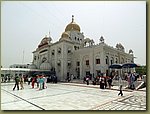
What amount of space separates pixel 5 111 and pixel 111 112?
307cm

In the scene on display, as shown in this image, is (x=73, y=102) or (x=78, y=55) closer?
(x=73, y=102)

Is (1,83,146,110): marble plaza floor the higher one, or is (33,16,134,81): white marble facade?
(33,16,134,81): white marble facade

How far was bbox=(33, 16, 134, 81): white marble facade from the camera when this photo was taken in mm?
22875

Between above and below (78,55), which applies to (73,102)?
below

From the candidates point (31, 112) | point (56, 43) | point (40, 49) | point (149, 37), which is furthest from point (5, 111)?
point (40, 49)

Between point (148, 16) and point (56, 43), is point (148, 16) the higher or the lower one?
the lower one

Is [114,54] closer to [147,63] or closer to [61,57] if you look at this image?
[61,57]

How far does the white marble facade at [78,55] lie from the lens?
22.9 m

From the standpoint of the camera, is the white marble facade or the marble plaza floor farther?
the white marble facade

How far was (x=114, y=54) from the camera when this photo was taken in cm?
2475

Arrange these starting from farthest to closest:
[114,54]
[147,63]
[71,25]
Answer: [71,25]
[114,54]
[147,63]

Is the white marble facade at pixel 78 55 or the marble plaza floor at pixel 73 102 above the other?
the white marble facade at pixel 78 55

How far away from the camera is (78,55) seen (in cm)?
2625

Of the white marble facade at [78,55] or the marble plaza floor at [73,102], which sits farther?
the white marble facade at [78,55]
